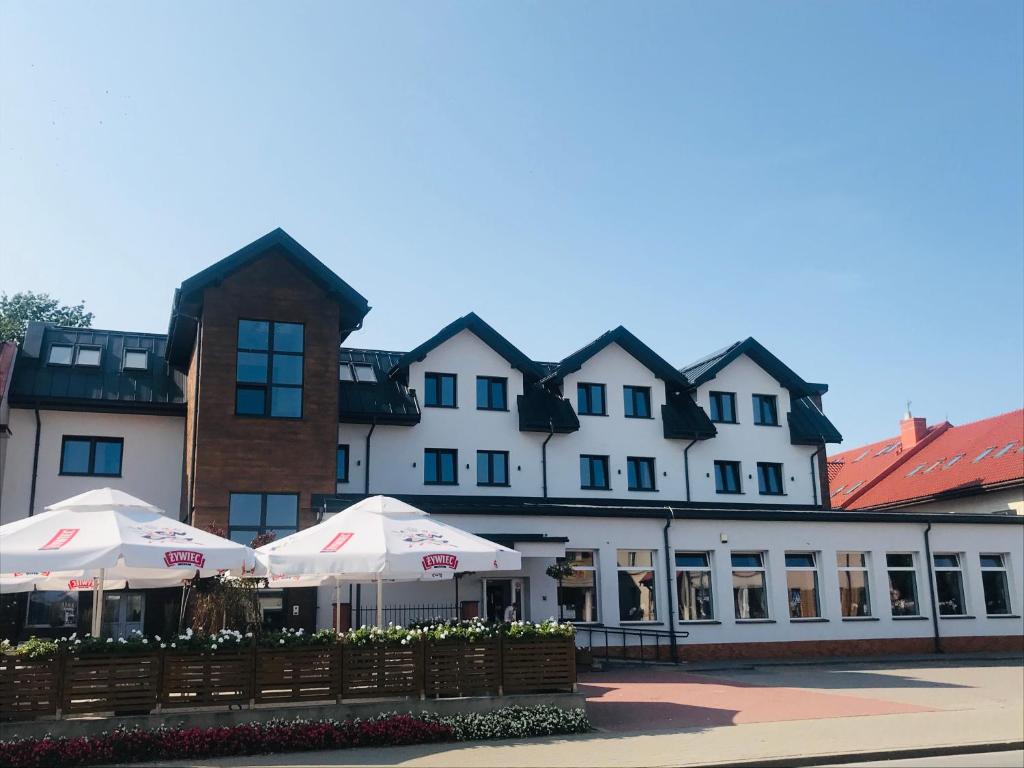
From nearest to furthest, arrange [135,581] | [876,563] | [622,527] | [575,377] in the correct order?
[135,581]
[622,527]
[876,563]
[575,377]

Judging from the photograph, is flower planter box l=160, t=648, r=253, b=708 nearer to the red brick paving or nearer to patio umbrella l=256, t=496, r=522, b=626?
patio umbrella l=256, t=496, r=522, b=626

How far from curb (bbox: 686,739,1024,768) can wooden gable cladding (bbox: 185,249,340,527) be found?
46.2ft

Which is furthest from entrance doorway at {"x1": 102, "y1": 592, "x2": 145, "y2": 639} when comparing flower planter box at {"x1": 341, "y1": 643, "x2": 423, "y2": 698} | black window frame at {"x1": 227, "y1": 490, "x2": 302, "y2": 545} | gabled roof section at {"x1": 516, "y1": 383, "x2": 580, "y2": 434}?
flower planter box at {"x1": 341, "y1": 643, "x2": 423, "y2": 698}

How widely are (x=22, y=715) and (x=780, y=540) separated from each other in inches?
774

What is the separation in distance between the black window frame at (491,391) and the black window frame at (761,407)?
8799mm

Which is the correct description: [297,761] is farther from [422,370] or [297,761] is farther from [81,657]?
[422,370]

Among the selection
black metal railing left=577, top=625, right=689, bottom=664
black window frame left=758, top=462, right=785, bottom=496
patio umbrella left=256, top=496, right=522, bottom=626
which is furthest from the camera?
black window frame left=758, top=462, right=785, bottom=496

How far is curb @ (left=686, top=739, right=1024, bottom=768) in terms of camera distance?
1143cm

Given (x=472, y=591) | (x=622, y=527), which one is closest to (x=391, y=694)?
(x=472, y=591)

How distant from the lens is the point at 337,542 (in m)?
14.2

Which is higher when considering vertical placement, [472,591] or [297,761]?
[472,591]

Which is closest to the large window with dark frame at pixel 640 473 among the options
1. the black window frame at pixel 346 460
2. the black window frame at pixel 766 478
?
the black window frame at pixel 766 478

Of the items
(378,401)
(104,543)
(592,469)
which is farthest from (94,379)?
(104,543)

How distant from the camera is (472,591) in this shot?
23.6 metres
